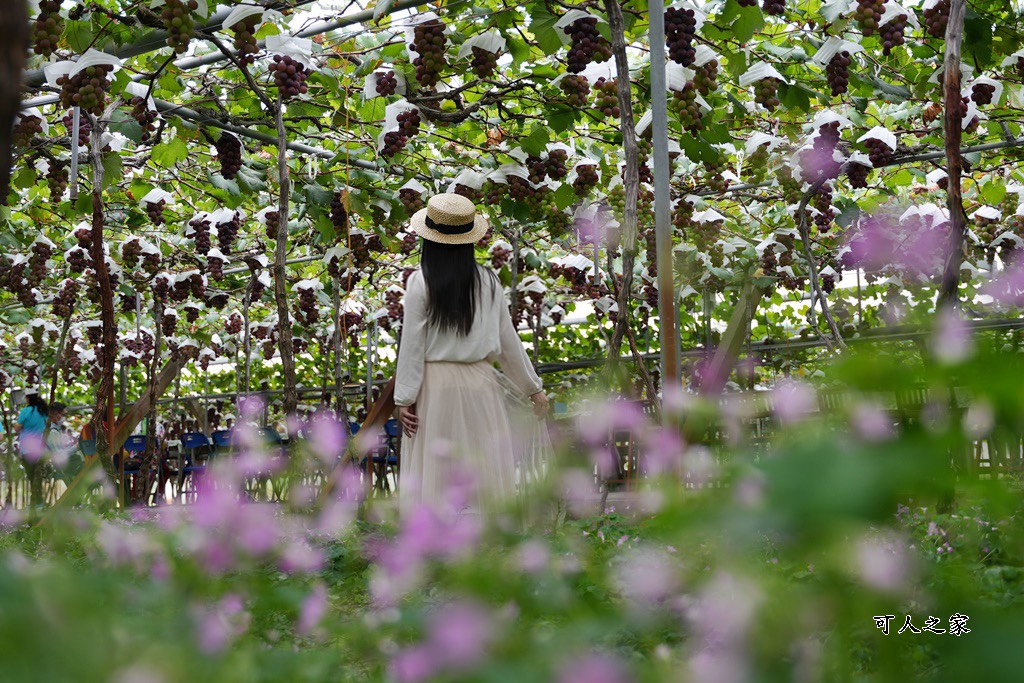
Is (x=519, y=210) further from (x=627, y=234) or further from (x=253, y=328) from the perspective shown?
(x=253, y=328)

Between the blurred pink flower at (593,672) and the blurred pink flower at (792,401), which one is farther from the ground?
the blurred pink flower at (792,401)

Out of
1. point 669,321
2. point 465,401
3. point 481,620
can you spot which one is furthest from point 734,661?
point 465,401

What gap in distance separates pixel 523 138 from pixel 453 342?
2070 mm

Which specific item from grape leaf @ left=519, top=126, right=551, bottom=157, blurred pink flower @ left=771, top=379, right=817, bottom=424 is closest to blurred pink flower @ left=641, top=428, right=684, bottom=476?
blurred pink flower @ left=771, top=379, right=817, bottom=424

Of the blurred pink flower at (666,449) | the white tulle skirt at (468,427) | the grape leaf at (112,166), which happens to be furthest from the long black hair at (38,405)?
the blurred pink flower at (666,449)

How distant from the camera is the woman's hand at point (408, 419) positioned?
11.8 ft

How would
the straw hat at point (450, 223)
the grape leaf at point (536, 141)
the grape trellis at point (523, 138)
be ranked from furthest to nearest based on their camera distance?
the grape leaf at point (536, 141)
the grape trellis at point (523, 138)
the straw hat at point (450, 223)

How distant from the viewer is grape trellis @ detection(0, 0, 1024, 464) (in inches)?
151

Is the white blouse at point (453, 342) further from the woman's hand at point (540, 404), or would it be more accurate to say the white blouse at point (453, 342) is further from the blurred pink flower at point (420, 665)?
the blurred pink flower at point (420, 665)

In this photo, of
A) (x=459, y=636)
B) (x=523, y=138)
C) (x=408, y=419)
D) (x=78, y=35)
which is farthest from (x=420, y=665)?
(x=523, y=138)

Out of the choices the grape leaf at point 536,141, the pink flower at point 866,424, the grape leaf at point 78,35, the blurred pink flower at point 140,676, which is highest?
the grape leaf at point 78,35

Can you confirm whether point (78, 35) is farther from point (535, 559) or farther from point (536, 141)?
point (535, 559)

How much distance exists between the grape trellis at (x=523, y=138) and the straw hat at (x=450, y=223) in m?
0.58

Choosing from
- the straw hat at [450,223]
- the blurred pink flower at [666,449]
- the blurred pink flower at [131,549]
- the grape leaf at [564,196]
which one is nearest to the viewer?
the blurred pink flower at [666,449]
